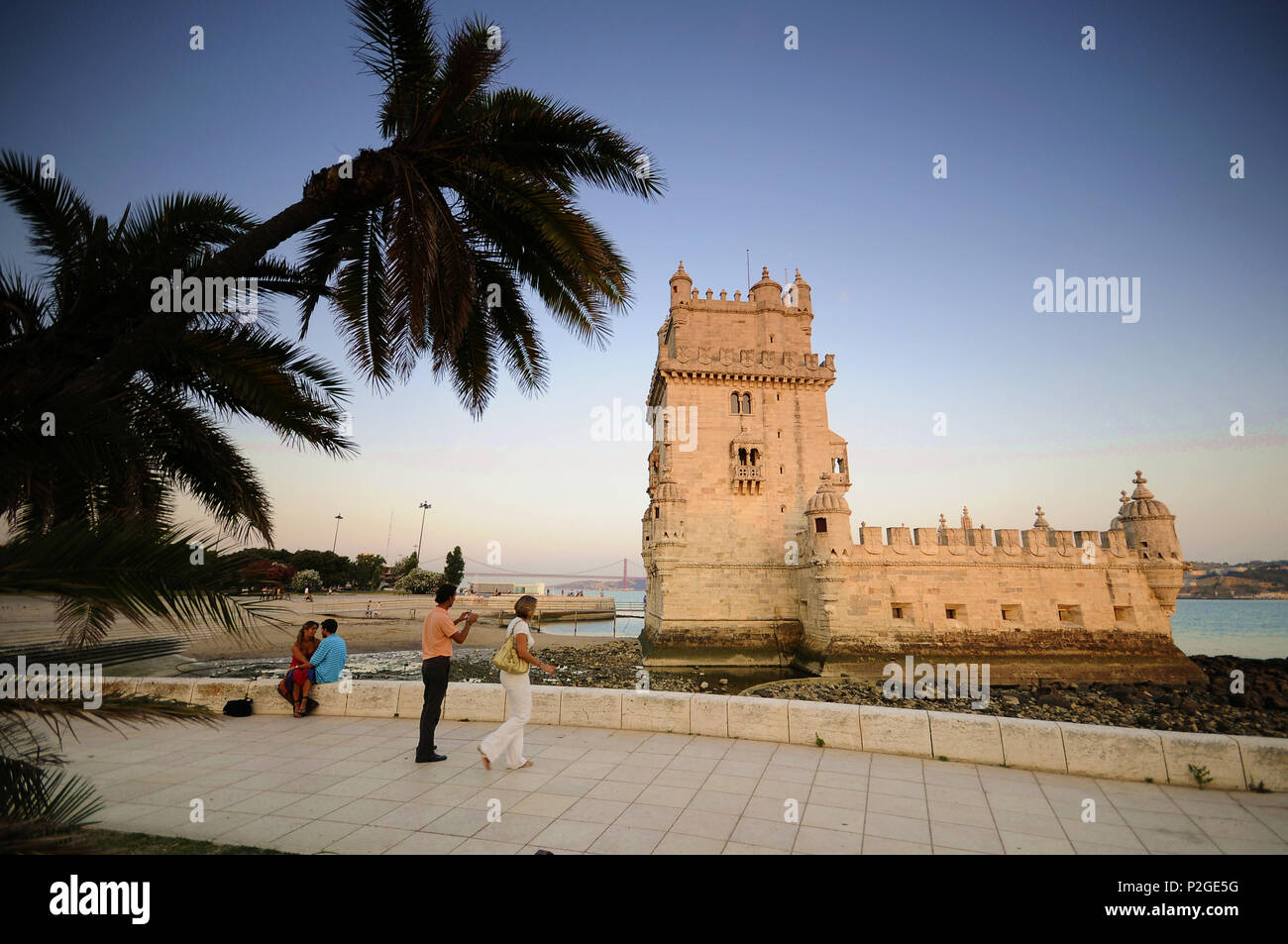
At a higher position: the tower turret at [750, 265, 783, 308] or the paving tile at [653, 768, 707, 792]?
the tower turret at [750, 265, 783, 308]

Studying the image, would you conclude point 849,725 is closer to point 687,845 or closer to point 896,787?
point 896,787

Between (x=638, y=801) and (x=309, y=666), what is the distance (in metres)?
5.92

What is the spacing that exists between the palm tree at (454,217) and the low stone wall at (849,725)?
14.7 feet

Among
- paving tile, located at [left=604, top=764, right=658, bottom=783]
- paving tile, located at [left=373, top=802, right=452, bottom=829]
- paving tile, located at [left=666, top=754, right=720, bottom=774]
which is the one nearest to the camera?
paving tile, located at [left=373, top=802, right=452, bottom=829]

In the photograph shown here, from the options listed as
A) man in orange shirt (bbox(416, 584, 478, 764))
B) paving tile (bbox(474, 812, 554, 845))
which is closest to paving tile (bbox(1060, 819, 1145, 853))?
paving tile (bbox(474, 812, 554, 845))

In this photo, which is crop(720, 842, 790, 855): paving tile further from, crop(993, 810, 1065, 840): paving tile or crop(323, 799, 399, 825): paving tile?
crop(323, 799, 399, 825): paving tile

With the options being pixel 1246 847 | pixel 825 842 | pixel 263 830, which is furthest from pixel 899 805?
pixel 263 830

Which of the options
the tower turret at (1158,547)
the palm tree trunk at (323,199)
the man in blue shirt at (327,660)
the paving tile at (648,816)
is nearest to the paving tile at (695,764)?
the paving tile at (648,816)

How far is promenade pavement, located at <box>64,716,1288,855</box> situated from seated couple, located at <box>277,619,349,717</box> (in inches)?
46.2

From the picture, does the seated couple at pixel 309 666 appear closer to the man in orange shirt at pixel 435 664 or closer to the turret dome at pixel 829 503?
the man in orange shirt at pixel 435 664

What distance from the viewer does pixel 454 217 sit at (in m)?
6.86

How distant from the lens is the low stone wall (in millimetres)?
5637

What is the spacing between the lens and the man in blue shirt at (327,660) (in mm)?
8406

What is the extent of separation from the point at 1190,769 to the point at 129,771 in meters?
10.8
